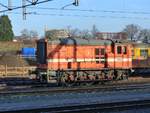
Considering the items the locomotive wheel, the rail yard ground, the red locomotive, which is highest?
the red locomotive

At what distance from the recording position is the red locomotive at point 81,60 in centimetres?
3466

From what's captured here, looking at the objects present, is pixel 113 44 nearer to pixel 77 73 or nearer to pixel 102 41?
pixel 102 41

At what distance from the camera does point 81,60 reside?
1422 inches

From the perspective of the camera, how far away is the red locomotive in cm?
3466

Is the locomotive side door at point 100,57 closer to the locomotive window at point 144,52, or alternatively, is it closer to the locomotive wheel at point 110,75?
the locomotive wheel at point 110,75

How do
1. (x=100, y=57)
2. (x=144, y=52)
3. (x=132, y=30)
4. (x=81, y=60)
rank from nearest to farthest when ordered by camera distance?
(x=81, y=60) → (x=100, y=57) → (x=144, y=52) → (x=132, y=30)

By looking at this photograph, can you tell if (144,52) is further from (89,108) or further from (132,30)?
(132,30)

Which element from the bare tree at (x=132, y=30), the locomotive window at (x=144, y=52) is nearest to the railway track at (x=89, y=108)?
the locomotive window at (x=144, y=52)

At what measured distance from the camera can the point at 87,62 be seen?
1432 inches

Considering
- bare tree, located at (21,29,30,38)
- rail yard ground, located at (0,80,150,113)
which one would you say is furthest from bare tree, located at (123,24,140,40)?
rail yard ground, located at (0,80,150,113)

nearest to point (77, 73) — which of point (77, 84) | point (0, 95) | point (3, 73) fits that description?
point (77, 84)

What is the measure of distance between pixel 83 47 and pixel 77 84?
3052 millimetres

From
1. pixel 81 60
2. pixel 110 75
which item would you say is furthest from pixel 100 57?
pixel 81 60

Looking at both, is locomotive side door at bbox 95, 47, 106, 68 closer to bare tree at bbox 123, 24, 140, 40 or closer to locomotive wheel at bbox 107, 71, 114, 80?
locomotive wheel at bbox 107, 71, 114, 80
